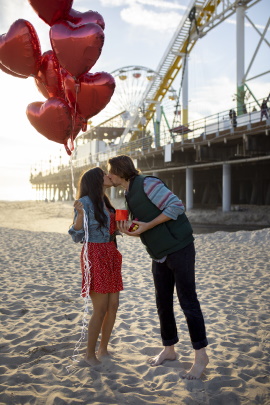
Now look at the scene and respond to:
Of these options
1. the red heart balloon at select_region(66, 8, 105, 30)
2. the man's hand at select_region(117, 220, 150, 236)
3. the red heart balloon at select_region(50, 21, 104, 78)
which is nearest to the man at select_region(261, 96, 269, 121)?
the red heart balloon at select_region(66, 8, 105, 30)

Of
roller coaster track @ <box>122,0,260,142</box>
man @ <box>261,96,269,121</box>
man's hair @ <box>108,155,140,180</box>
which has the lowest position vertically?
man's hair @ <box>108,155,140,180</box>

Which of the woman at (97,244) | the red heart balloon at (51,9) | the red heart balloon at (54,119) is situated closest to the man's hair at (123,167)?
the woman at (97,244)

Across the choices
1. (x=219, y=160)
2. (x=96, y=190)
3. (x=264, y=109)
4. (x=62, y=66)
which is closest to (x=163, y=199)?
(x=96, y=190)

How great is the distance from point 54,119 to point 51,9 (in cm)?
114

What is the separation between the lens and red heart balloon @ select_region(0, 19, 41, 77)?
3.84 m

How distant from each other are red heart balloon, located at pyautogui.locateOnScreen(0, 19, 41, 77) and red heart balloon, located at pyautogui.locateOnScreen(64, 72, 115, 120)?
446 millimetres

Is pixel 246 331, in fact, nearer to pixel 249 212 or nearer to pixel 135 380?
pixel 135 380

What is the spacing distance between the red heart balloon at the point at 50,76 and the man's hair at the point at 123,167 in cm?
194

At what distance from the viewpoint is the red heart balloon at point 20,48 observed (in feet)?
12.6

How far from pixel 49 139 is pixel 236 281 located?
4091 mm

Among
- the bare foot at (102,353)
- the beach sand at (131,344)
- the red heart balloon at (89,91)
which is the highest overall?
the red heart balloon at (89,91)

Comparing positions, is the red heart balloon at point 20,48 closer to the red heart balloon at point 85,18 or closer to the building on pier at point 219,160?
the red heart balloon at point 85,18

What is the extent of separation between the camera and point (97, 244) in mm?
3070

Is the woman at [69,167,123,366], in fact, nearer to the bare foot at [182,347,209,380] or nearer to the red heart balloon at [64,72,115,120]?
the bare foot at [182,347,209,380]
